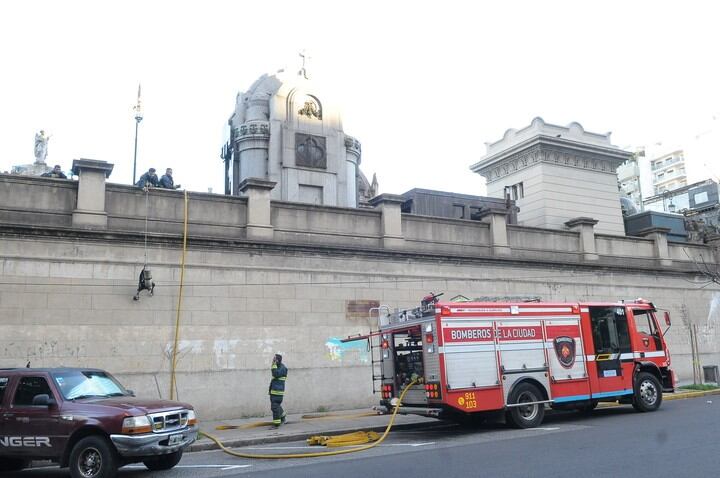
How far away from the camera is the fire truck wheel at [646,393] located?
15.8m

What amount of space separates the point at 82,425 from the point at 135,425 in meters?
0.82

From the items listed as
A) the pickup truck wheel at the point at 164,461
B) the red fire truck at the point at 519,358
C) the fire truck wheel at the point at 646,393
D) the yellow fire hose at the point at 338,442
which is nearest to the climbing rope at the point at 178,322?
the yellow fire hose at the point at 338,442

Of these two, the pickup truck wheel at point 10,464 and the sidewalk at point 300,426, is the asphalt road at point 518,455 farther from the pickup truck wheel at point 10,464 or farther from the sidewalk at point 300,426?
the sidewalk at point 300,426

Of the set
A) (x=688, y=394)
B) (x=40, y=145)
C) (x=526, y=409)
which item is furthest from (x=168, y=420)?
(x=40, y=145)

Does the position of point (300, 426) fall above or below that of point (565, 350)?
below

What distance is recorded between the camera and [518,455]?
398 inches

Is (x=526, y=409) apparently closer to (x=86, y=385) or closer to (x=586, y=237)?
(x=86, y=385)

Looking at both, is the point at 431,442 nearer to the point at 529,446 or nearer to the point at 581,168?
the point at 529,446

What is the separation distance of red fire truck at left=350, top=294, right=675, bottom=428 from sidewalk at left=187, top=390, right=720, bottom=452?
1130 mm

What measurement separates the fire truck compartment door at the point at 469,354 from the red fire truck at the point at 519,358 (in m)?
0.02

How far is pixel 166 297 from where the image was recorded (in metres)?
16.4

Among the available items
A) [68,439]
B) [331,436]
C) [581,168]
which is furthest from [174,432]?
[581,168]

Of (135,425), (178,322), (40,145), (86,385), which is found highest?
(40,145)

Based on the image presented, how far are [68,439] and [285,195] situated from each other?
14.9m
